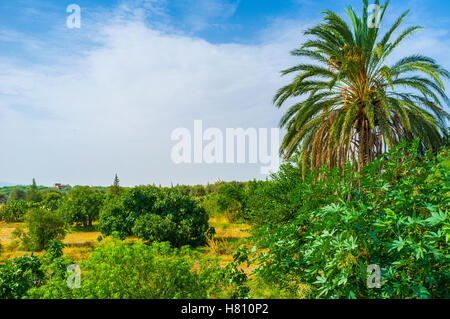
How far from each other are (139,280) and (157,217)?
396 inches

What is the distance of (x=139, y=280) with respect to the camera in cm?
390

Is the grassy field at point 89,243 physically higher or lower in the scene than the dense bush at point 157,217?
lower

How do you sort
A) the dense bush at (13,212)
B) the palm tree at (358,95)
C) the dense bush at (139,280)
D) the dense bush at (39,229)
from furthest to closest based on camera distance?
the dense bush at (13,212) < the dense bush at (39,229) < the palm tree at (358,95) < the dense bush at (139,280)

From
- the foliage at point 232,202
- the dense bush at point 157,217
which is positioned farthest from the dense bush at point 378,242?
the foliage at point 232,202

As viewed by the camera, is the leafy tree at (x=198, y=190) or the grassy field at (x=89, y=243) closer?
the grassy field at (x=89, y=243)

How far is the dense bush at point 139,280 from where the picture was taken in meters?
3.74

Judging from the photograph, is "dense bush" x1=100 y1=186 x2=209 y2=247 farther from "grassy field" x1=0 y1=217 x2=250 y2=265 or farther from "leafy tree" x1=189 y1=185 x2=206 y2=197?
"leafy tree" x1=189 y1=185 x2=206 y2=197

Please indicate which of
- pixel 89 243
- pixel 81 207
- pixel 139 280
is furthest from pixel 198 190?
pixel 139 280

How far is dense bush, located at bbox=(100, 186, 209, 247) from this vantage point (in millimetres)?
13445

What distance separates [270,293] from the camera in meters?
2.78

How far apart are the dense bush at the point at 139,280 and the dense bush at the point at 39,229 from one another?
11.3m

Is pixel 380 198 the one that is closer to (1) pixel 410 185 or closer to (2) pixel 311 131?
(1) pixel 410 185

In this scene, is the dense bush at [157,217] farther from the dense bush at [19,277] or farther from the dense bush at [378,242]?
the dense bush at [378,242]

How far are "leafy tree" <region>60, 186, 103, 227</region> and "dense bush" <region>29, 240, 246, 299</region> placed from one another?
56.5ft
